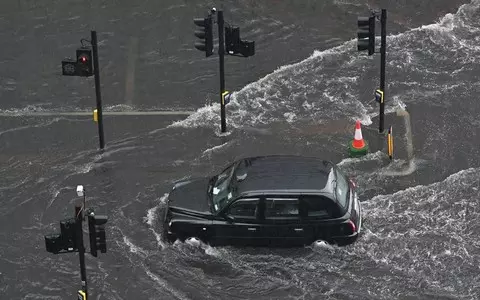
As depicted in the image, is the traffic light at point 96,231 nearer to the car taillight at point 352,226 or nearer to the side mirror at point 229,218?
the side mirror at point 229,218

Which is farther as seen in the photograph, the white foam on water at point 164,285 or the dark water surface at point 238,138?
the dark water surface at point 238,138

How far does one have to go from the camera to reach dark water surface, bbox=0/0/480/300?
14.9 meters

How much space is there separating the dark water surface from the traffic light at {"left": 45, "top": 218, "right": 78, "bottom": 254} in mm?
2683

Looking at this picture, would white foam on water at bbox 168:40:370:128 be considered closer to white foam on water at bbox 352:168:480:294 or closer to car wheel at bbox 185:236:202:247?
white foam on water at bbox 352:168:480:294

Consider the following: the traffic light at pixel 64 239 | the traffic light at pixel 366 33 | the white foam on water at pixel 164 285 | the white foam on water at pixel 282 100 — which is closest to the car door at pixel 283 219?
the white foam on water at pixel 164 285

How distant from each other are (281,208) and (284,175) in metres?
0.76

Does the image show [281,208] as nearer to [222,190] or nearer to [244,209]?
[244,209]

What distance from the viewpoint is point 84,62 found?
17500mm

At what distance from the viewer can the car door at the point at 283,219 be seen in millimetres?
14938

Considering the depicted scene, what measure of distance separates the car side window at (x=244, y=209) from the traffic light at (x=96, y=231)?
11.9 feet

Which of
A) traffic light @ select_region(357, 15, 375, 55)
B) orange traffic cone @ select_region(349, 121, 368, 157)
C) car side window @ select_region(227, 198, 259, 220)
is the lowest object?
car side window @ select_region(227, 198, 259, 220)

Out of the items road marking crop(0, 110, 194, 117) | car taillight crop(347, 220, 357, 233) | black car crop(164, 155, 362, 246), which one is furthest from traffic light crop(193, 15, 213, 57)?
car taillight crop(347, 220, 357, 233)

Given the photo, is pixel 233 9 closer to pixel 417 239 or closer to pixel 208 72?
pixel 208 72

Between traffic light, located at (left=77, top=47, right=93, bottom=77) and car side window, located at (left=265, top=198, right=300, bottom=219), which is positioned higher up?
traffic light, located at (left=77, top=47, right=93, bottom=77)
